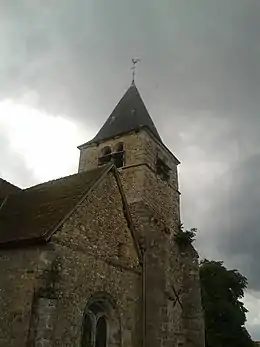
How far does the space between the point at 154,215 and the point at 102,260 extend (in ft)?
20.8

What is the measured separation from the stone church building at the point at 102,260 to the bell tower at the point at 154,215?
0.05 meters

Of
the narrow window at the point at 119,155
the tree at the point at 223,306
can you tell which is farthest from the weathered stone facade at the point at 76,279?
the tree at the point at 223,306

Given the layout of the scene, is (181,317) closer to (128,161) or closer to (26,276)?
(128,161)

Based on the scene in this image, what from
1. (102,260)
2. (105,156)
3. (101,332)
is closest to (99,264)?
(102,260)

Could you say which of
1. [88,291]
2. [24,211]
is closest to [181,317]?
[88,291]

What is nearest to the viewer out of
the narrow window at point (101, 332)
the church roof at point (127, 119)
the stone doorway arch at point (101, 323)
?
the stone doorway arch at point (101, 323)

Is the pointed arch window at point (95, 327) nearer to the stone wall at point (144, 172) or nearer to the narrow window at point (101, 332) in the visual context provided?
the narrow window at point (101, 332)

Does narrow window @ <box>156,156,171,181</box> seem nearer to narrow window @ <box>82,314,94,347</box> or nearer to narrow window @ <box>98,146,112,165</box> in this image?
narrow window @ <box>98,146,112,165</box>

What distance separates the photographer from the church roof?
2285 centimetres

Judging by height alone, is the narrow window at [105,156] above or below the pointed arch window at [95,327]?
above

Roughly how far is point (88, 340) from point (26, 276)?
10.7ft

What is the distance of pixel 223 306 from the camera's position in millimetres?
25594

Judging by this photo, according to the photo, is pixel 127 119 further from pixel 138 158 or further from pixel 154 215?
pixel 154 215

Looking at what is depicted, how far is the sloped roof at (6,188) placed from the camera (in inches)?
658
